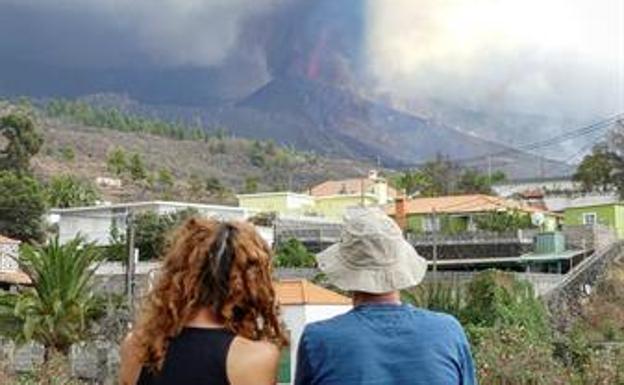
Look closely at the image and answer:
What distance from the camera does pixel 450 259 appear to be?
47.2 m

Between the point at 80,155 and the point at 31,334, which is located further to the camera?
the point at 80,155

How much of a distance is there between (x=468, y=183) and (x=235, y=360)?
251 ft

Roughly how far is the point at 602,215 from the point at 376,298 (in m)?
55.2

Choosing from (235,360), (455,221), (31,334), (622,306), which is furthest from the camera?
(455,221)

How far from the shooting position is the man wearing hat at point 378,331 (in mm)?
3018

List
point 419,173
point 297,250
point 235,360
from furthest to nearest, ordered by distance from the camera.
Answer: point 419,173, point 297,250, point 235,360

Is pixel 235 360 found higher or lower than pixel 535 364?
higher

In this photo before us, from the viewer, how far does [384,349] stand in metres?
3.03

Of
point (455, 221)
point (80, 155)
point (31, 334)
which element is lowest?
point (31, 334)

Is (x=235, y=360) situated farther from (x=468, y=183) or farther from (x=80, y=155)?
(x=80, y=155)

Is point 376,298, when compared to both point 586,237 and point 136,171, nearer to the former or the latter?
point 586,237

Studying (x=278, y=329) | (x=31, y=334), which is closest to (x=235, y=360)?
(x=278, y=329)

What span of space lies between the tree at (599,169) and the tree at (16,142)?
3293 centimetres

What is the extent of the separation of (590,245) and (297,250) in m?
11.7
